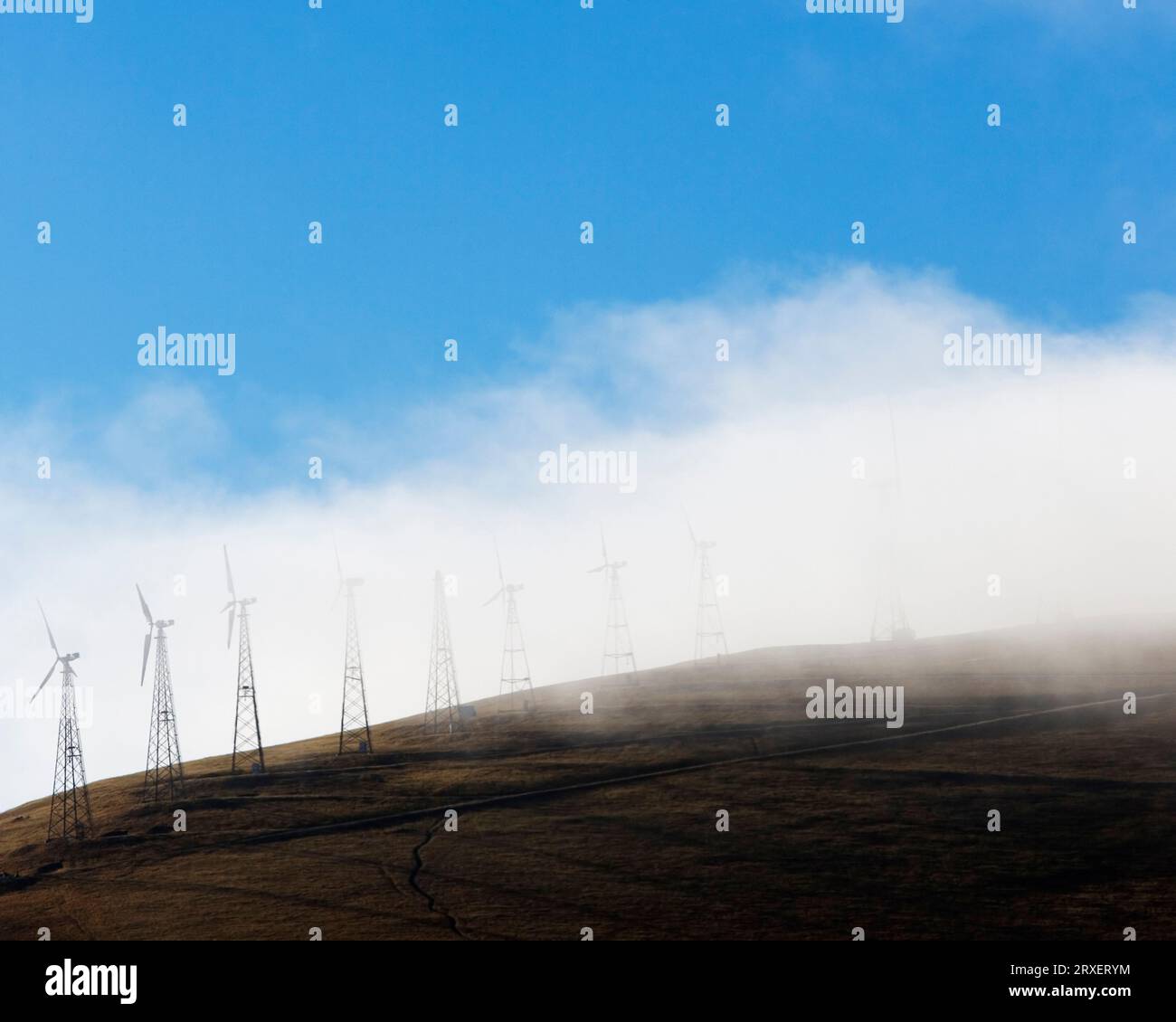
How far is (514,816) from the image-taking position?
400 feet

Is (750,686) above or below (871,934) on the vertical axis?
above

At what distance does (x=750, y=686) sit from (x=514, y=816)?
66893mm

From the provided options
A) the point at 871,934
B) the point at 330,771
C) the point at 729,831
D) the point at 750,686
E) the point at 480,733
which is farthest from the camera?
the point at 750,686

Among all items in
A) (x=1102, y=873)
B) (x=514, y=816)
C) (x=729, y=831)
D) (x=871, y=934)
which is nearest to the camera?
(x=871, y=934)

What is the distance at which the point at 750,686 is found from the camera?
180375mm

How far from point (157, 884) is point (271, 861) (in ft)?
34.3
